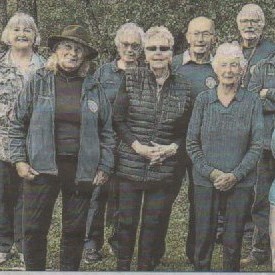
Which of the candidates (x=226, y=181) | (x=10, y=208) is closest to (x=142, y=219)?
(x=226, y=181)

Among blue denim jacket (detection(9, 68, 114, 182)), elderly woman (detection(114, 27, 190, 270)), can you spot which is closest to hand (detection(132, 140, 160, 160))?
elderly woman (detection(114, 27, 190, 270))

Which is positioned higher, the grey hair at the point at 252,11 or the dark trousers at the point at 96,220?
the grey hair at the point at 252,11

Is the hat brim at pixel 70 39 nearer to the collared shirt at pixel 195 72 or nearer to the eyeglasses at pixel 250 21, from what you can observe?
the collared shirt at pixel 195 72

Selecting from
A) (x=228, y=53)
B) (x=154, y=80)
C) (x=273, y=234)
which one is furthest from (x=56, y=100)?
(x=273, y=234)

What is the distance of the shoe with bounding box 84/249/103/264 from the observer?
515cm

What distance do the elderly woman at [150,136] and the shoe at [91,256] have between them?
0.91ft

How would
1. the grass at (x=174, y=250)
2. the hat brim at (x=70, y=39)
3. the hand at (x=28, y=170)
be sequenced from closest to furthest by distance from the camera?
the hat brim at (x=70, y=39) < the hand at (x=28, y=170) < the grass at (x=174, y=250)

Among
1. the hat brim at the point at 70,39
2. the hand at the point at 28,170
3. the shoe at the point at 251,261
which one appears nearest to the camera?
the hat brim at the point at 70,39

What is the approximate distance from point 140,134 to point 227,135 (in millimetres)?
485

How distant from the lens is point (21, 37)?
4.92m

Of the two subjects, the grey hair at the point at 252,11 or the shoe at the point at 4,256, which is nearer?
the grey hair at the point at 252,11

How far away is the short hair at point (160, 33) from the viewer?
4.86 m

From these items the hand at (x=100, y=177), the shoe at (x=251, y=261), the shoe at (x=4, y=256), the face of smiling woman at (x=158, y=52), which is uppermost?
the face of smiling woman at (x=158, y=52)

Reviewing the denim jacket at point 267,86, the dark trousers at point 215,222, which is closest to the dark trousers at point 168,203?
the dark trousers at point 215,222
